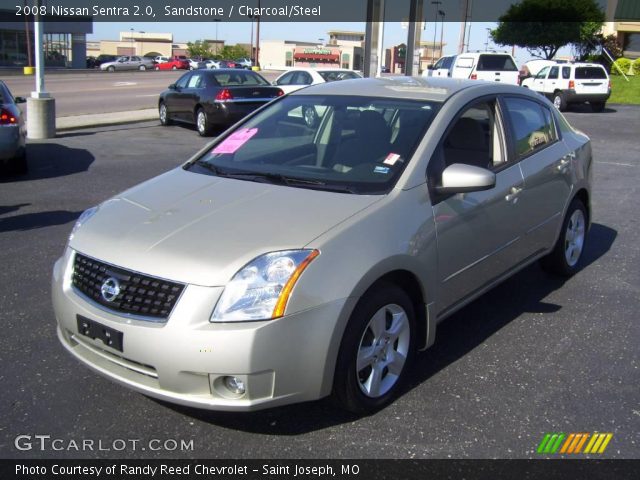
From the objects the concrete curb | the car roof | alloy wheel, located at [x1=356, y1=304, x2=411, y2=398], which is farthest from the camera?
the concrete curb

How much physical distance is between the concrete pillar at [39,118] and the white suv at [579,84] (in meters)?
18.0

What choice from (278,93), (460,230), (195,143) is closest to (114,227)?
(460,230)

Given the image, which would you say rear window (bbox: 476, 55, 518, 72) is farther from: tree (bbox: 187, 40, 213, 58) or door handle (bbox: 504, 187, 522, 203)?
tree (bbox: 187, 40, 213, 58)

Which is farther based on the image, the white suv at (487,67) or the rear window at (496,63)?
the rear window at (496,63)

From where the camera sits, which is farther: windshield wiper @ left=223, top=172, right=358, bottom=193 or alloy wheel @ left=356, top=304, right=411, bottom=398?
windshield wiper @ left=223, top=172, right=358, bottom=193

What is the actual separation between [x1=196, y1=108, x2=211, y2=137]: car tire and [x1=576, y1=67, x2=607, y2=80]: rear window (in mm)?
14911

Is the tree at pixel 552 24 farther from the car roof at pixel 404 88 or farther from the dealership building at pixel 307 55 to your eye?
the car roof at pixel 404 88

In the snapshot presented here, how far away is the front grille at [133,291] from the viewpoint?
9.85ft

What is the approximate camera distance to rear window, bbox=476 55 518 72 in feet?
84.9

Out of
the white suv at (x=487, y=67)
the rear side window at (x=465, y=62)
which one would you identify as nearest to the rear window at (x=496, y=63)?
the white suv at (x=487, y=67)

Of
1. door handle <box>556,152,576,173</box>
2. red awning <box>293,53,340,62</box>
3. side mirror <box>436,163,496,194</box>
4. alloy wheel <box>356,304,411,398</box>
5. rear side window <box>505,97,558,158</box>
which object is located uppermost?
red awning <box>293,53,340,62</box>

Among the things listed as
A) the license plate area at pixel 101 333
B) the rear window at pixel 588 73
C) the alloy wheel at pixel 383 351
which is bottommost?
the alloy wheel at pixel 383 351

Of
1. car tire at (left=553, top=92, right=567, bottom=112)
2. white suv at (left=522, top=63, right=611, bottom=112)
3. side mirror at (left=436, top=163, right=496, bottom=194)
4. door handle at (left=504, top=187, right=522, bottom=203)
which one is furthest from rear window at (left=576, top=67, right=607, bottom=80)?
side mirror at (left=436, top=163, right=496, bottom=194)

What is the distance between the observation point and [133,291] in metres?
3.09
